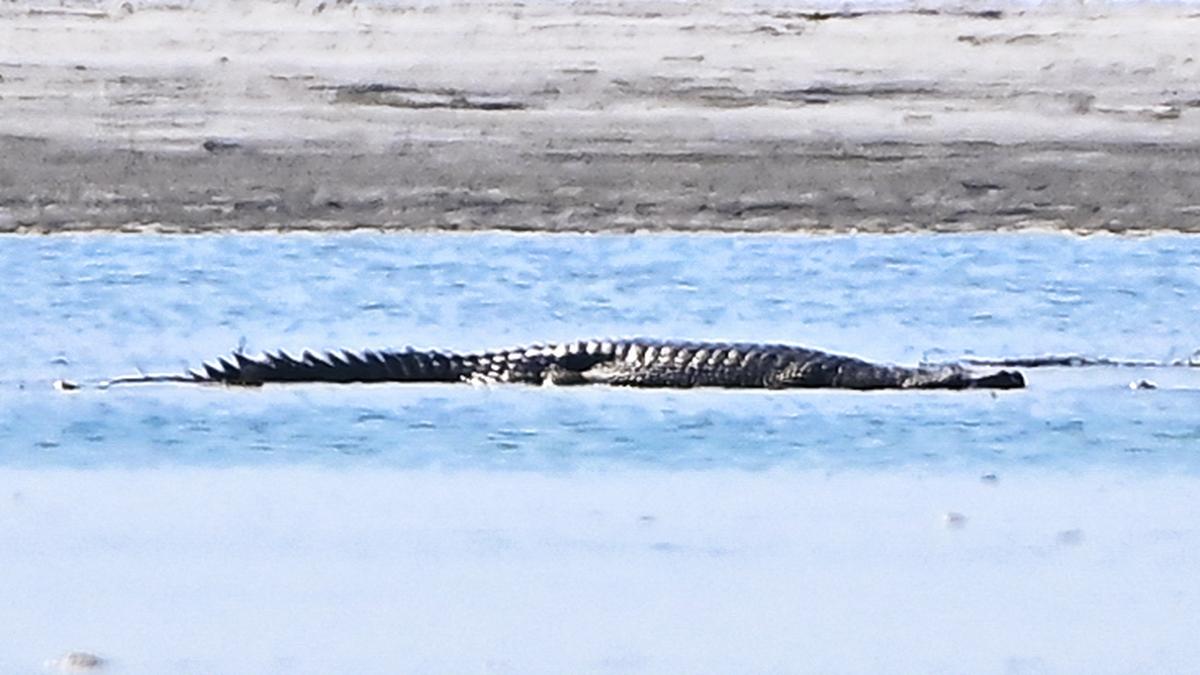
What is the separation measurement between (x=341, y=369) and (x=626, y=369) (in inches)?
28.7

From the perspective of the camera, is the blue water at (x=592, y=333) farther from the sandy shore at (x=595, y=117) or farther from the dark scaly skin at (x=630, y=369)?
the sandy shore at (x=595, y=117)

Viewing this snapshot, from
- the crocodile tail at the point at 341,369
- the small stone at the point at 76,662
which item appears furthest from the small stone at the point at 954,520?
the crocodile tail at the point at 341,369

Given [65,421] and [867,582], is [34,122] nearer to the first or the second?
[65,421]

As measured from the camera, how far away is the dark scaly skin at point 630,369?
25.2 ft

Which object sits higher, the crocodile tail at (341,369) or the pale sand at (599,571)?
the pale sand at (599,571)

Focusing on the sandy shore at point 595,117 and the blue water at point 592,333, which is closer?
the blue water at point 592,333

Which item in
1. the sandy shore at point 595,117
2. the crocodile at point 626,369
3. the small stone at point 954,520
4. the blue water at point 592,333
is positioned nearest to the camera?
the small stone at point 954,520

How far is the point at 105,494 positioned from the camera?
5809 millimetres

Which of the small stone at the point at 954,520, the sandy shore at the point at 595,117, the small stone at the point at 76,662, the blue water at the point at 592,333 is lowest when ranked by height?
the sandy shore at the point at 595,117

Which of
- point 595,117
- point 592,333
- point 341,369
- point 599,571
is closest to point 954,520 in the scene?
point 599,571

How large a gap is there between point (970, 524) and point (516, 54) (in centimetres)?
926

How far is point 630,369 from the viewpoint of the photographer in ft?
25.7

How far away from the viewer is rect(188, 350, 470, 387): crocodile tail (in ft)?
25.4

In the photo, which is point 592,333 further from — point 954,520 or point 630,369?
point 954,520
